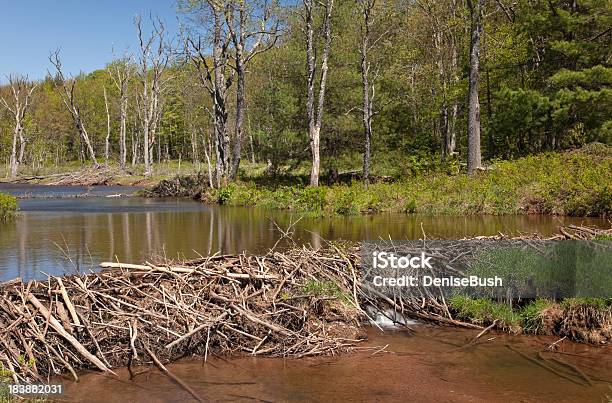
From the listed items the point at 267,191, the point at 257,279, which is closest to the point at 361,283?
the point at 257,279

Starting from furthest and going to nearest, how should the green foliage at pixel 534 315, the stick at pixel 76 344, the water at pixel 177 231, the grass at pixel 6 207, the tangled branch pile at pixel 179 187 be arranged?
1. the tangled branch pile at pixel 179 187
2. the grass at pixel 6 207
3. the water at pixel 177 231
4. the green foliage at pixel 534 315
5. the stick at pixel 76 344

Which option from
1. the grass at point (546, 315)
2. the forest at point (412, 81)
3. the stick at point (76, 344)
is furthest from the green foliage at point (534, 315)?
the forest at point (412, 81)

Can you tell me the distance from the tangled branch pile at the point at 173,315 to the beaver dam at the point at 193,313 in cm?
2

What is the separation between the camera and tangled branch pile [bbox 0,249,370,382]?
295 inches

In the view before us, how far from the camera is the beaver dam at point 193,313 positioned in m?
7.52

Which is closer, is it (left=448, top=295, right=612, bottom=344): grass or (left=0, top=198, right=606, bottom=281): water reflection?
(left=448, top=295, right=612, bottom=344): grass

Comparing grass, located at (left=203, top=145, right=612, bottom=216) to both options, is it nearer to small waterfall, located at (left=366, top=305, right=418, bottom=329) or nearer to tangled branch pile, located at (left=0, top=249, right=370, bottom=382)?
small waterfall, located at (left=366, top=305, right=418, bottom=329)

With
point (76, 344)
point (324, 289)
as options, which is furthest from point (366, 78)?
point (76, 344)

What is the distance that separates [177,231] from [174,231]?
10 centimetres

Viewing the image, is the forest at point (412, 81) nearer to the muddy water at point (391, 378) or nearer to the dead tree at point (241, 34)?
the dead tree at point (241, 34)

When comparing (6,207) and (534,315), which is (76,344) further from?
(6,207)

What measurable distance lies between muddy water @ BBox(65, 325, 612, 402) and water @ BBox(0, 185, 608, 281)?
4432mm

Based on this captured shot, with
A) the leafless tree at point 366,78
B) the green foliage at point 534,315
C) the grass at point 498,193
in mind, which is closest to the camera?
the green foliage at point 534,315

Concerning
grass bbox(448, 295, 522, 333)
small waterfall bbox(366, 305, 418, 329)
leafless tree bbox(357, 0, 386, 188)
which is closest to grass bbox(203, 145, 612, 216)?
leafless tree bbox(357, 0, 386, 188)
